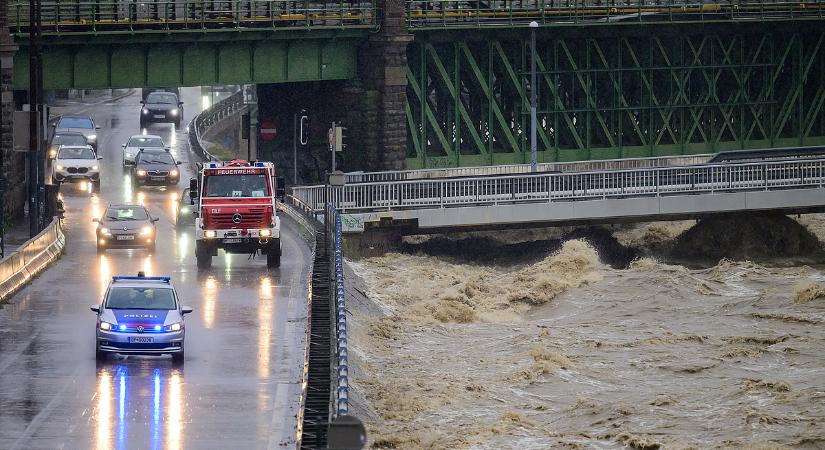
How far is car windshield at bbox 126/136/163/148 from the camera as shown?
7144 cm

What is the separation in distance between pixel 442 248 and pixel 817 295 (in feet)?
50.5

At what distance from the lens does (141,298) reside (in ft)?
97.2

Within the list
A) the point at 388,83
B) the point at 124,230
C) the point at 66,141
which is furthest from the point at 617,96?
the point at 124,230

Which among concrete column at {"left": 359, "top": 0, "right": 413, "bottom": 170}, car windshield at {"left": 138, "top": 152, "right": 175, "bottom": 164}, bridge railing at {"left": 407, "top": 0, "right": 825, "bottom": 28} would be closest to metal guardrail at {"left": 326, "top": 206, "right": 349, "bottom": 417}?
concrete column at {"left": 359, "top": 0, "right": 413, "bottom": 170}

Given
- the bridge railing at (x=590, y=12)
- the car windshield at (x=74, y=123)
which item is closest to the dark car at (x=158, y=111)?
the car windshield at (x=74, y=123)

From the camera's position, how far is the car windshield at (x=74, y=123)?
78.5m

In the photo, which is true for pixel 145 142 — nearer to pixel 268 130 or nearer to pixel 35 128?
pixel 268 130

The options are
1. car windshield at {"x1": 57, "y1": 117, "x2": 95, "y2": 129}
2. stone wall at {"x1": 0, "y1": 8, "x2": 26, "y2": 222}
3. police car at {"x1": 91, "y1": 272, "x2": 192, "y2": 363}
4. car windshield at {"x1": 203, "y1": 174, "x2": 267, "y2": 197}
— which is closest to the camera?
police car at {"x1": 91, "y1": 272, "x2": 192, "y2": 363}

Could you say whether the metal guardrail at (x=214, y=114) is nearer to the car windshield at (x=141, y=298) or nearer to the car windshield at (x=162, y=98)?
the car windshield at (x=162, y=98)

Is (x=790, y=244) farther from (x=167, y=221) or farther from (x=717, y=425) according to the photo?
(x=717, y=425)

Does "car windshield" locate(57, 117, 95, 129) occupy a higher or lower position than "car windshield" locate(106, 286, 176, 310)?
higher

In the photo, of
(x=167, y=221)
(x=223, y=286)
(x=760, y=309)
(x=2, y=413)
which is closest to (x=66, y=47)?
(x=167, y=221)

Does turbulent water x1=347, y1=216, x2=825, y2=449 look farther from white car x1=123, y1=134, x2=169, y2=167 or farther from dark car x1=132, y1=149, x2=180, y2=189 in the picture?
white car x1=123, y1=134, x2=169, y2=167

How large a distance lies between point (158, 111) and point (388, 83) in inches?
1338
